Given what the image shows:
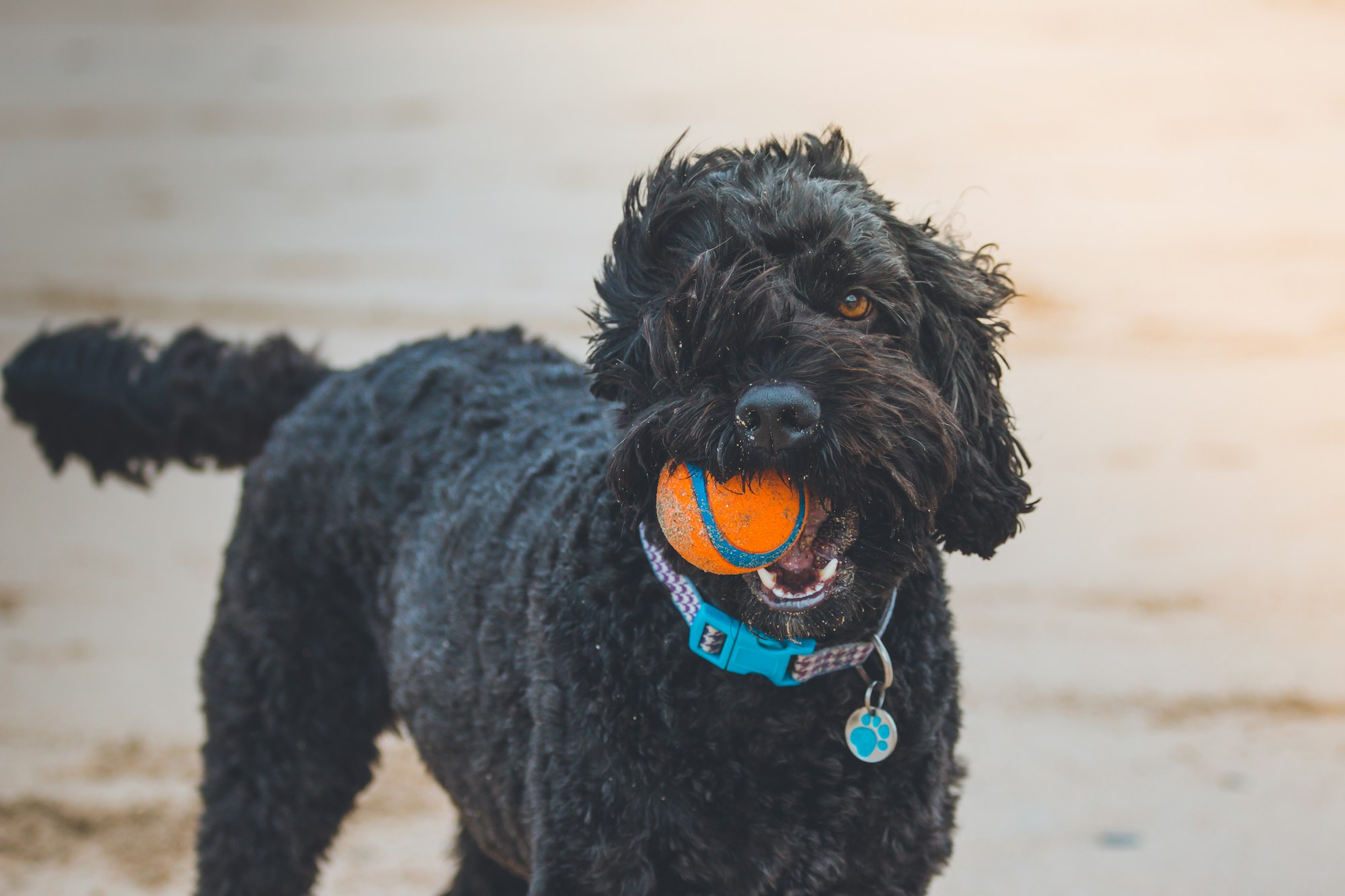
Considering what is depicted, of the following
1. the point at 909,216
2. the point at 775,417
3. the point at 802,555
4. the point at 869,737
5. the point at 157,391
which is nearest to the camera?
the point at 775,417

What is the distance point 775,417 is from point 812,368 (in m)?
0.13

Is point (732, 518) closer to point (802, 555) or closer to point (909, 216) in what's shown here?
point (802, 555)

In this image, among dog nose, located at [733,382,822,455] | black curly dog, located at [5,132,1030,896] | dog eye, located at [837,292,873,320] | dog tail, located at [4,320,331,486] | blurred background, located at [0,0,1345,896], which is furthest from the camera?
blurred background, located at [0,0,1345,896]

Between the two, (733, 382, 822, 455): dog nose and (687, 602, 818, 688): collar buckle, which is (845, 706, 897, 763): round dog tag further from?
(733, 382, 822, 455): dog nose

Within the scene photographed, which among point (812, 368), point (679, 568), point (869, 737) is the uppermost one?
point (812, 368)

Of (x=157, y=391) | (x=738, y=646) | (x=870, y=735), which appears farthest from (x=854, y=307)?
(x=157, y=391)

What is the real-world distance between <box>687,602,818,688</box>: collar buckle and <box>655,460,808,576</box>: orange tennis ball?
175mm

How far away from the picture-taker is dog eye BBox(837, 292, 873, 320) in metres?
2.71

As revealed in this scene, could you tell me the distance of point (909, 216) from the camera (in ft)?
15.5

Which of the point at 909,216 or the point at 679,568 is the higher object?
the point at 909,216

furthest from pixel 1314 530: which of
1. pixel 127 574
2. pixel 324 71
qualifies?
pixel 324 71

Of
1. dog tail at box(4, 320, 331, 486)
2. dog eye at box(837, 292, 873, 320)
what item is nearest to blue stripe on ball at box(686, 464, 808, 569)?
dog eye at box(837, 292, 873, 320)

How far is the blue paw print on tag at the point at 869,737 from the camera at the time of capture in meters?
2.80

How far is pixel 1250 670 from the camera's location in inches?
224
